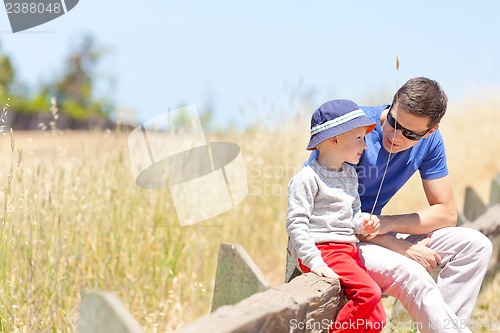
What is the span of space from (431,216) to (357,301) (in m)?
0.71

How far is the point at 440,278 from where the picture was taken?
3.28 metres

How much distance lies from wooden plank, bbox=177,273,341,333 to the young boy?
86mm

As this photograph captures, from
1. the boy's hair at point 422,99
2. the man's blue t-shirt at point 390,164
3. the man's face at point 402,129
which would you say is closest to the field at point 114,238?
the man's blue t-shirt at point 390,164

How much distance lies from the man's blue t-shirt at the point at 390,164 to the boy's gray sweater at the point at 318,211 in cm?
20

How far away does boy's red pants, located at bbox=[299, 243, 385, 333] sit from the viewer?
2.78 metres

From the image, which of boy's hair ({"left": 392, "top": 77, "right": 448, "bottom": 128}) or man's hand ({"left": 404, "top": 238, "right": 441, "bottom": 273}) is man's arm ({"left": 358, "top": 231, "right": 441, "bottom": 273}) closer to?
man's hand ({"left": 404, "top": 238, "right": 441, "bottom": 273})

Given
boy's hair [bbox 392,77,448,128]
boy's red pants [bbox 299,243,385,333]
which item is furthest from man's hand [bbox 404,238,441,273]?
boy's hair [bbox 392,77,448,128]

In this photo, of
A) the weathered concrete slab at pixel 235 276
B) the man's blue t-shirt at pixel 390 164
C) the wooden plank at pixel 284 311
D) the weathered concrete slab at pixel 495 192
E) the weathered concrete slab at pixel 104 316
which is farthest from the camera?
the weathered concrete slab at pixel 495 192

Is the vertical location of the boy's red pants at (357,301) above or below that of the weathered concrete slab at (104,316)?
below

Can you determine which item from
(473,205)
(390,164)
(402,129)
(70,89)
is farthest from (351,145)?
(70,89)

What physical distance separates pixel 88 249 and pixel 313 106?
4.04 metres

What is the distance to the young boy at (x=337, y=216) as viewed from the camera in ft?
9.14

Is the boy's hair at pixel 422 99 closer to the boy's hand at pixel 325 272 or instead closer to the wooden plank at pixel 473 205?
the boy's hand at pixel 325 272

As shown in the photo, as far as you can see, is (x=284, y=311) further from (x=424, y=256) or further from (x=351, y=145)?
(x=424, y=256)
